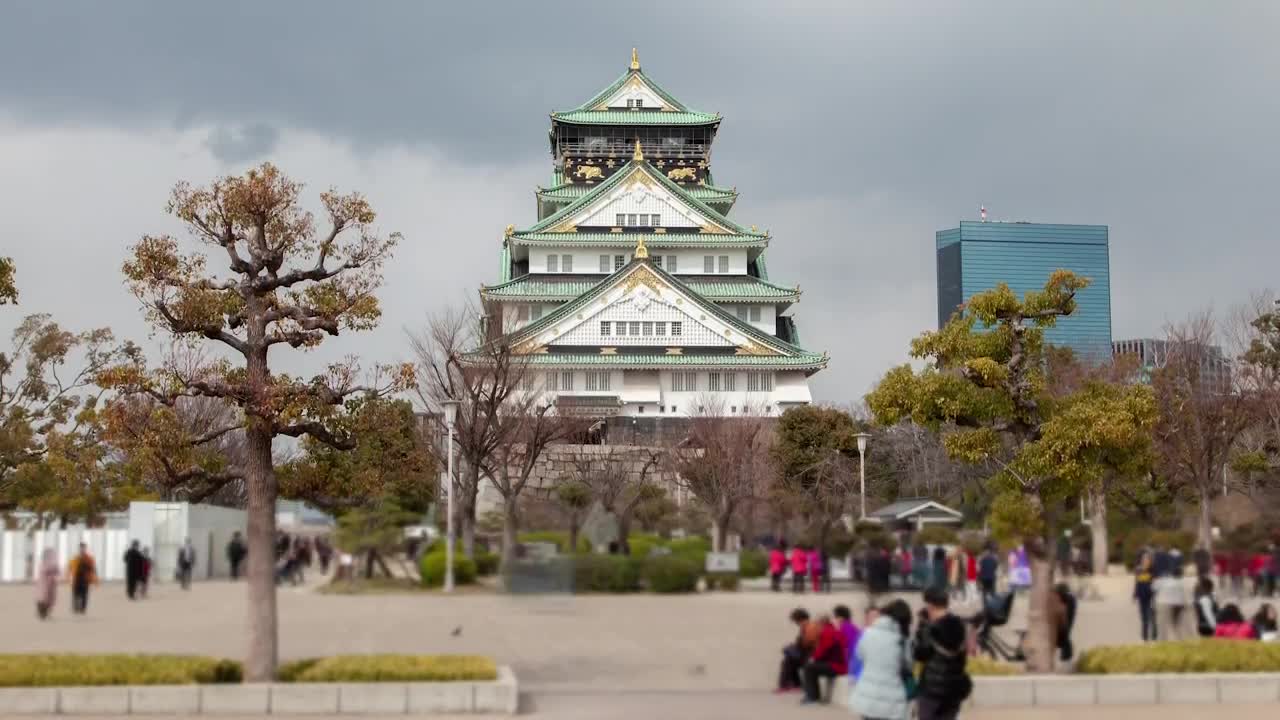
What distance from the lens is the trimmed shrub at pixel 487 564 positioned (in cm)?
1341

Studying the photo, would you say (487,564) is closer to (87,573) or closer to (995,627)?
(87,573)

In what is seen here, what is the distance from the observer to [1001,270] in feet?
654

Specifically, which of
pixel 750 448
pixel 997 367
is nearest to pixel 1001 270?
pixel 750 448

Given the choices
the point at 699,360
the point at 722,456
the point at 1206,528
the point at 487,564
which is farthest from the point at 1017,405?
the point at 699,360

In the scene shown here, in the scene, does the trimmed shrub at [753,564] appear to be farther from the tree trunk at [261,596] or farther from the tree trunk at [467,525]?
the tree trunk at [261,596]

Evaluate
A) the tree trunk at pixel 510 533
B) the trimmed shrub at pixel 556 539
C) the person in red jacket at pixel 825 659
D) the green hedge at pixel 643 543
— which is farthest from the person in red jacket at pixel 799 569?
the tree trunk at pixel 510 533

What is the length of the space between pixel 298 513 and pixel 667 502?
155 inches

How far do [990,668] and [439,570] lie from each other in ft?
17.4

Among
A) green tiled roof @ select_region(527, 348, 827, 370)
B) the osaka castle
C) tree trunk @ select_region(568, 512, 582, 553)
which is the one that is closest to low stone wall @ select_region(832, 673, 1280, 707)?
tree trunk @ select_region(568, 512, 582, 553)

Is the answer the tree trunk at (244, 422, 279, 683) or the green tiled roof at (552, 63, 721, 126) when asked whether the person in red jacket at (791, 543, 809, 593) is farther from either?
the green tiled roof at (552, 63, 721, 126)

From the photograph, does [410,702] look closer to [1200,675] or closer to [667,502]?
[667,502]

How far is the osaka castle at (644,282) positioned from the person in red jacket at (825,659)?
41.2 meters

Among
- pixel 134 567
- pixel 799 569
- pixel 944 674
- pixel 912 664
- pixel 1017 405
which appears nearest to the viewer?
pixel 912 664

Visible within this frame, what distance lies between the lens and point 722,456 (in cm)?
3656
